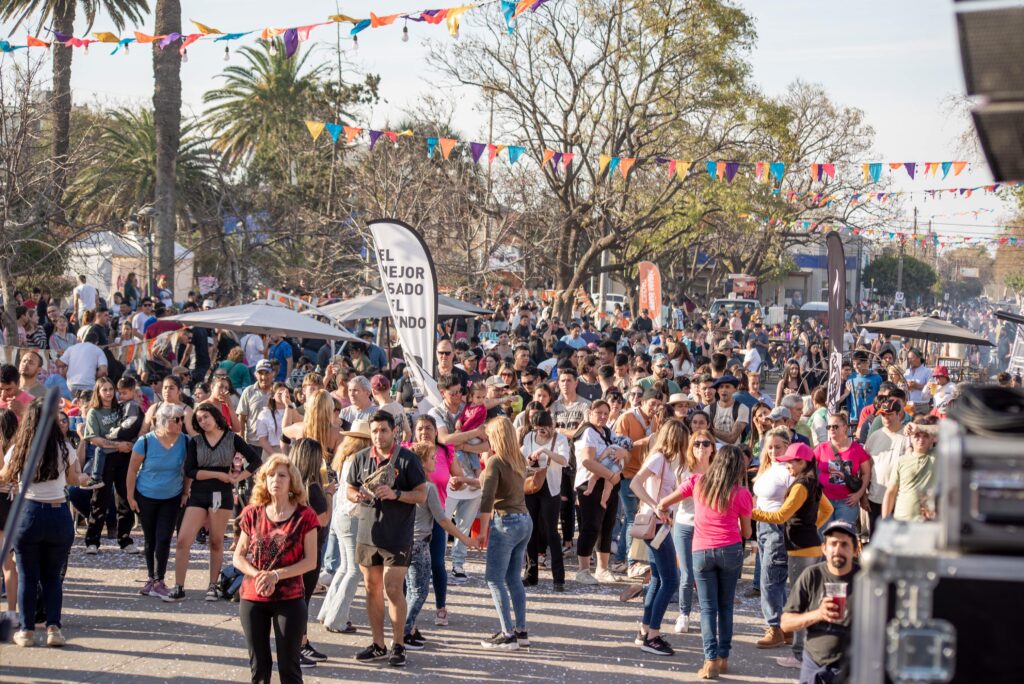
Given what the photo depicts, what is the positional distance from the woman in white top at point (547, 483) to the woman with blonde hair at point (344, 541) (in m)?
2.00

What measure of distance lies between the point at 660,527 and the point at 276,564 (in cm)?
311

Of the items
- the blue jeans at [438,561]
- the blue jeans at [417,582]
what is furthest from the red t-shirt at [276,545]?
the blue jeans at [438,561]

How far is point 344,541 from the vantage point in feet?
26.9

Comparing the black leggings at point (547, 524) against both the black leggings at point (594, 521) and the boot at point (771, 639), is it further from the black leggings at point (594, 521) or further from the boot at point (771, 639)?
the boot at point (771, 639)

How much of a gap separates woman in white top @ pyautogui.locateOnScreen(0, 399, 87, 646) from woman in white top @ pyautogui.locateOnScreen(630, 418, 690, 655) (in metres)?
3.94

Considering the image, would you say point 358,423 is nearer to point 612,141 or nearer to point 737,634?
point 737,634

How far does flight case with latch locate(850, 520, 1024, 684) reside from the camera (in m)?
2.92

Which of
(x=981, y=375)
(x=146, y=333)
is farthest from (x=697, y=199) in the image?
(x=146, y=333)

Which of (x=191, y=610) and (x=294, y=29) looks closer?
(x=191, y=610)

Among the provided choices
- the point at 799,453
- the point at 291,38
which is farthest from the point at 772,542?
the point at 291,38

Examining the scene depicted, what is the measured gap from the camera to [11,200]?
54.3ft

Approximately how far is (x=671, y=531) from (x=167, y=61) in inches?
663

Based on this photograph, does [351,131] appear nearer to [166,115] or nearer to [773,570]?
[166,115]

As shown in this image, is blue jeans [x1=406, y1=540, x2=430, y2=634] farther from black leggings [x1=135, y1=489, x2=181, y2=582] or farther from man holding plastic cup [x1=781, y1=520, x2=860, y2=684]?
man holding plastic cup [x1=781, y1=520, x2=860, y2=684]
